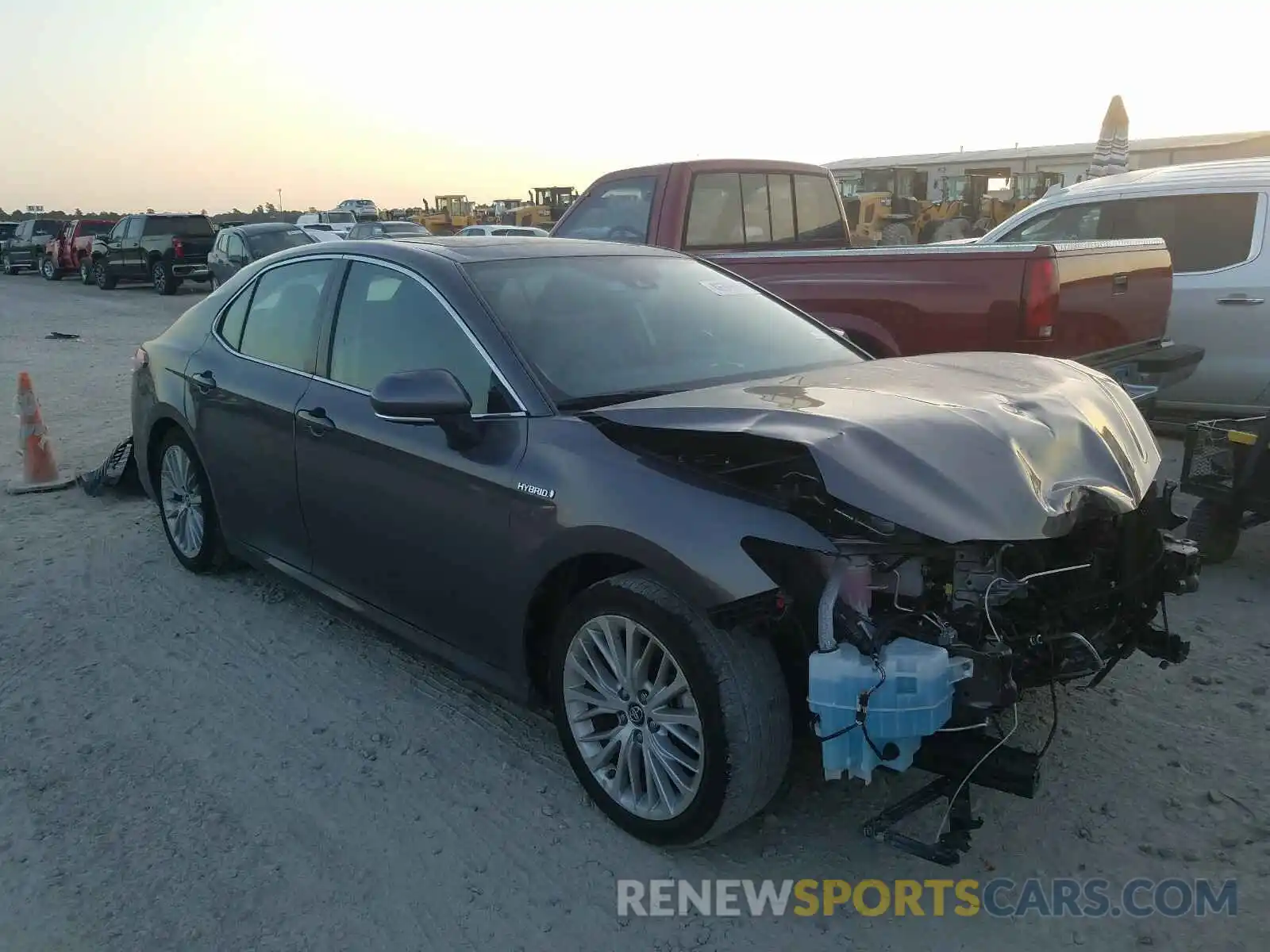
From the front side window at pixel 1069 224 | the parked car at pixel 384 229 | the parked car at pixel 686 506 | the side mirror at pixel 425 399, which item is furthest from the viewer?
the parked car at pixel 384 229

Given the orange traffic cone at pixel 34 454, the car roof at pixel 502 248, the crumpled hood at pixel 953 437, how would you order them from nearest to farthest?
the crumpled hood at pixel 953 437 < the car roof at pixel 502 248 < the orange traffic cone at pixel 34 454

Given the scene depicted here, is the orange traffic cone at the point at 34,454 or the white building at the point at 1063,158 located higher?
the white building at the point at 1063,158

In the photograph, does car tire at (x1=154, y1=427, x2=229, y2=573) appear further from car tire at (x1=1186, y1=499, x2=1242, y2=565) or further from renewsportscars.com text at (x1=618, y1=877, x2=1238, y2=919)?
car tire at (x1=1186, y1=499, x2=1242, y2=565)

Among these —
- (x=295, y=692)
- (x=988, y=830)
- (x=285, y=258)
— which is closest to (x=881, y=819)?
(x=988, y=830)

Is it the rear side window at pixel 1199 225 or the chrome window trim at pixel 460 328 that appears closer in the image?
Answer: the chrome window trim at pixel 460 328

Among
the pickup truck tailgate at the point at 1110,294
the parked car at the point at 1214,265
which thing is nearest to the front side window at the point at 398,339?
the pickup truck tailgate at the point at 1110,294

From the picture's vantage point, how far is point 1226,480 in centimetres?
484

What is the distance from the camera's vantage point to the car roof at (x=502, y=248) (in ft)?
12.8

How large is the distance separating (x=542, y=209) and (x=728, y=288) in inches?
1338

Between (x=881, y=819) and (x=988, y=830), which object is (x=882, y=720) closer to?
(x=881, y=819)

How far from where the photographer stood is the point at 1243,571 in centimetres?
506

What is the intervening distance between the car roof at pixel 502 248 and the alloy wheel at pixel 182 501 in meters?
1.61

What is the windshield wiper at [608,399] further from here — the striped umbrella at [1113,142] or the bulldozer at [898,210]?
the bulldozer at [898,210]

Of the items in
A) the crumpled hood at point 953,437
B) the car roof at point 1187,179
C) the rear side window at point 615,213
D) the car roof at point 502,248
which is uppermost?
the car roof at point 1187,179
